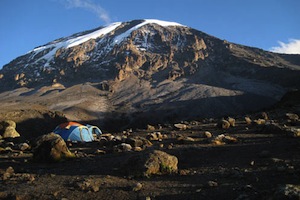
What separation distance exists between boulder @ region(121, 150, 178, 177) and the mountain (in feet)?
178

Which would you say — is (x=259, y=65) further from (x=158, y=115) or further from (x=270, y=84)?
(x=158, y=115)

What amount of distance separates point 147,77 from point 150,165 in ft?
297

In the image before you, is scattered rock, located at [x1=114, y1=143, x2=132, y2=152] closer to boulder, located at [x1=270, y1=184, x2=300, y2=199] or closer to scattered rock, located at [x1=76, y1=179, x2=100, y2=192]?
scattered rock, located at [x1=76, y1=179, x2=100, y2=192]

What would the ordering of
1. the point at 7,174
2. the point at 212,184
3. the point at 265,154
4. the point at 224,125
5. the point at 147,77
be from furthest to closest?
the point at 147,77, the point at 224,125, the point at 265,154, the point at 7,174, the point at 212,184

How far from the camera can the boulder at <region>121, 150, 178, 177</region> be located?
8.34m

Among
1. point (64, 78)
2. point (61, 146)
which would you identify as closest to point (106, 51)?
point (64, 78)

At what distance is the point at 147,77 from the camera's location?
98375mm

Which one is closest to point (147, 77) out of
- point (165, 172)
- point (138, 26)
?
point (138, 26)

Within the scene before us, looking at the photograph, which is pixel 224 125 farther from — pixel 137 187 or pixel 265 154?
pixel 137 187

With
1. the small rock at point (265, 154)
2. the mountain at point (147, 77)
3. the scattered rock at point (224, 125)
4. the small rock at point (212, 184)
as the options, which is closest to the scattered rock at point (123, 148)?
the small rock at point (265, 154)

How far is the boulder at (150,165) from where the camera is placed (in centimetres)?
834

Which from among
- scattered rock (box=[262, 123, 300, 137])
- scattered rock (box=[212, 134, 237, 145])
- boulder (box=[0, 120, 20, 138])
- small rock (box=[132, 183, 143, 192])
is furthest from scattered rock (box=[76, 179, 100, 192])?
boulder (box=[0, 120, 20, 138])

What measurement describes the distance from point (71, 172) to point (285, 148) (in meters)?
7.21

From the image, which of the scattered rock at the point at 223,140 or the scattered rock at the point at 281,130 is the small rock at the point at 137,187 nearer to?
the scattered rock at the point at 223,140
